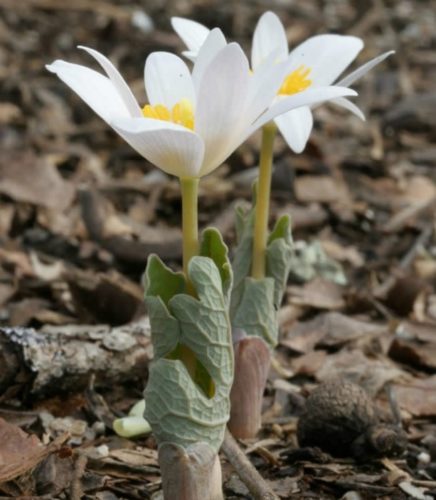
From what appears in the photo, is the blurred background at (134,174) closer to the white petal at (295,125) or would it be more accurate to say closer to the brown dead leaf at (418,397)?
the brown dead leaf at (418,397)

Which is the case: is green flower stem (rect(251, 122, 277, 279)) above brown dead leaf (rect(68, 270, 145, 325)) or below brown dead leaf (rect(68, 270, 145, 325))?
above

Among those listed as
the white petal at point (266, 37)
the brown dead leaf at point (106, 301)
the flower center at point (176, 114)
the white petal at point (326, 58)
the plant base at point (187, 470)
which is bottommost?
the plant base at point (187, 470)

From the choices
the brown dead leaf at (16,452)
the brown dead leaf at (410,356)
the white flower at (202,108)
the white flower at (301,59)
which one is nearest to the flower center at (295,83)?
the white flower at (301,59)

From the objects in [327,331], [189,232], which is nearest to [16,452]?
[189,232]

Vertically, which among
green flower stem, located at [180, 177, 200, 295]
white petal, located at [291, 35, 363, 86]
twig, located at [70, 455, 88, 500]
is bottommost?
twig, located at [70, 455, 88, 500]

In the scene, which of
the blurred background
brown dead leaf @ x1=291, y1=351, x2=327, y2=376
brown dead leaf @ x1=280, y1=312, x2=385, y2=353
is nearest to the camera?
brown dead leaf @ x1=291, y1=351, x2=327, y2=376

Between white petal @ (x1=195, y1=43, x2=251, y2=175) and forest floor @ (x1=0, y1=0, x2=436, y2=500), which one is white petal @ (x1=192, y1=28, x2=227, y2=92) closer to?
white petal @ (x1=195, y1=43, x2=251, y2=175)

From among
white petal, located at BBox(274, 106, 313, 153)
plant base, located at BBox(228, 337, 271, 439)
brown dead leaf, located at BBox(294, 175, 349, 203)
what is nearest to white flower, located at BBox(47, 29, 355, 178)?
white petal, located at BBox(274, 106, 313, 153)
